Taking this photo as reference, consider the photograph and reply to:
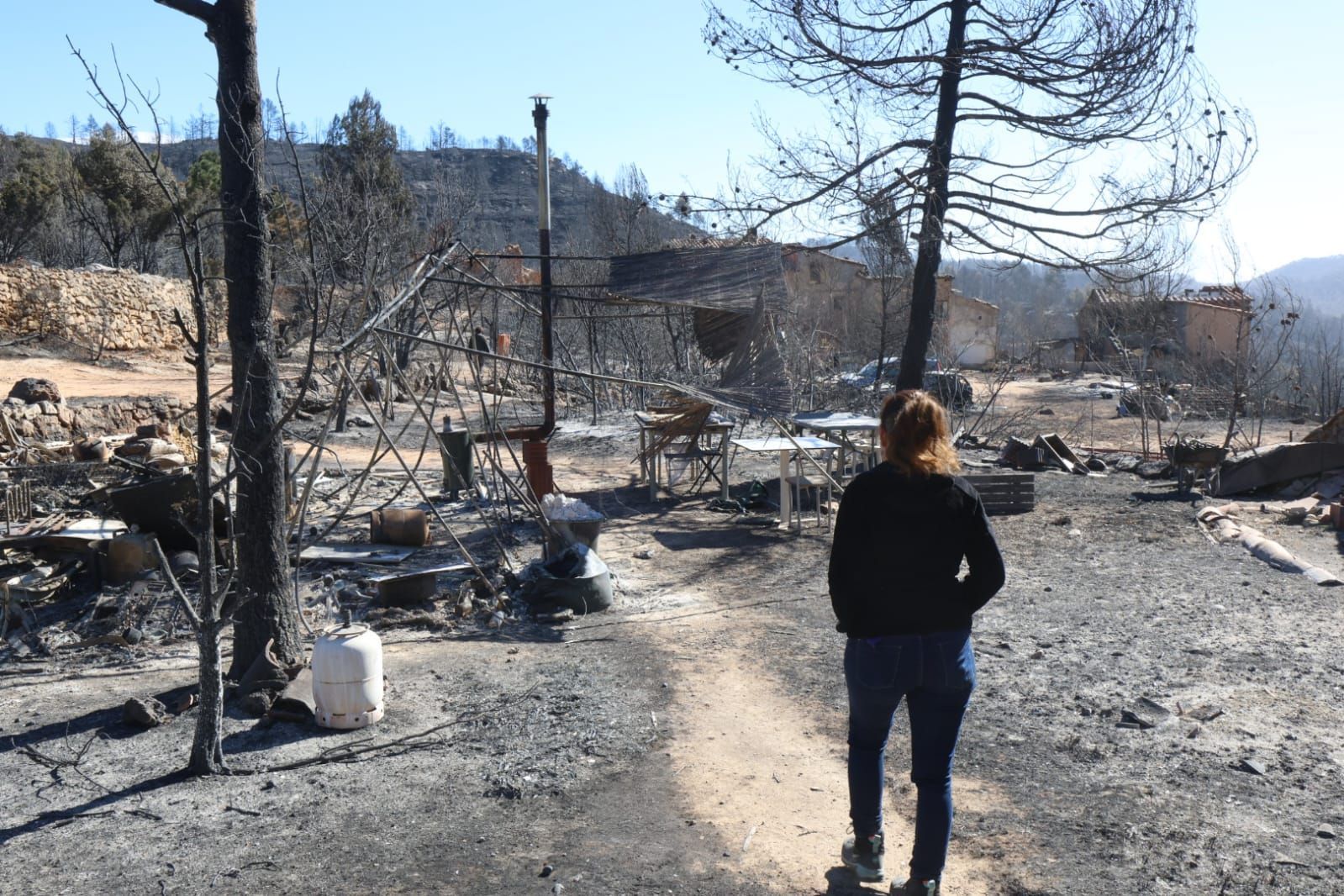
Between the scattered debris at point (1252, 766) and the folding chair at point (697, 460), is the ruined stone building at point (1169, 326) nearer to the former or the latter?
the folding chair at point (697, 460)

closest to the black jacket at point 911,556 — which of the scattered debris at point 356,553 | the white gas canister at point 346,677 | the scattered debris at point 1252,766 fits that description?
the scattered debris at point 1252,766

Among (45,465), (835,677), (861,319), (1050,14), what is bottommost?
(835,677)

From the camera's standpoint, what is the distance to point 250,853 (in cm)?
390

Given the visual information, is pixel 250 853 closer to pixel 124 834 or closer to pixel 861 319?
pixel 124 834

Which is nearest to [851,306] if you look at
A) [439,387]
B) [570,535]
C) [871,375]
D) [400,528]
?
[871,375]

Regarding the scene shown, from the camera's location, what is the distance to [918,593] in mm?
3367

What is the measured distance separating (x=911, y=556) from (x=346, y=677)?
3.00m

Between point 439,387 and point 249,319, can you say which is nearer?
point 249,319

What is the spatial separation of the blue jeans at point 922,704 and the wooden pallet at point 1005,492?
8.56 metres

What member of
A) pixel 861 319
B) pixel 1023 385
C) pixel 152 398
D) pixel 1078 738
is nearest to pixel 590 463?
pixel 152 398

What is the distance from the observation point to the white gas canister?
5.11 metres

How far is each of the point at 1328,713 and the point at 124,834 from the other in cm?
559

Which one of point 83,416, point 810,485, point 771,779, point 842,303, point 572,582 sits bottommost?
point 771,779

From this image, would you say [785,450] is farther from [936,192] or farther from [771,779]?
[771,779]
